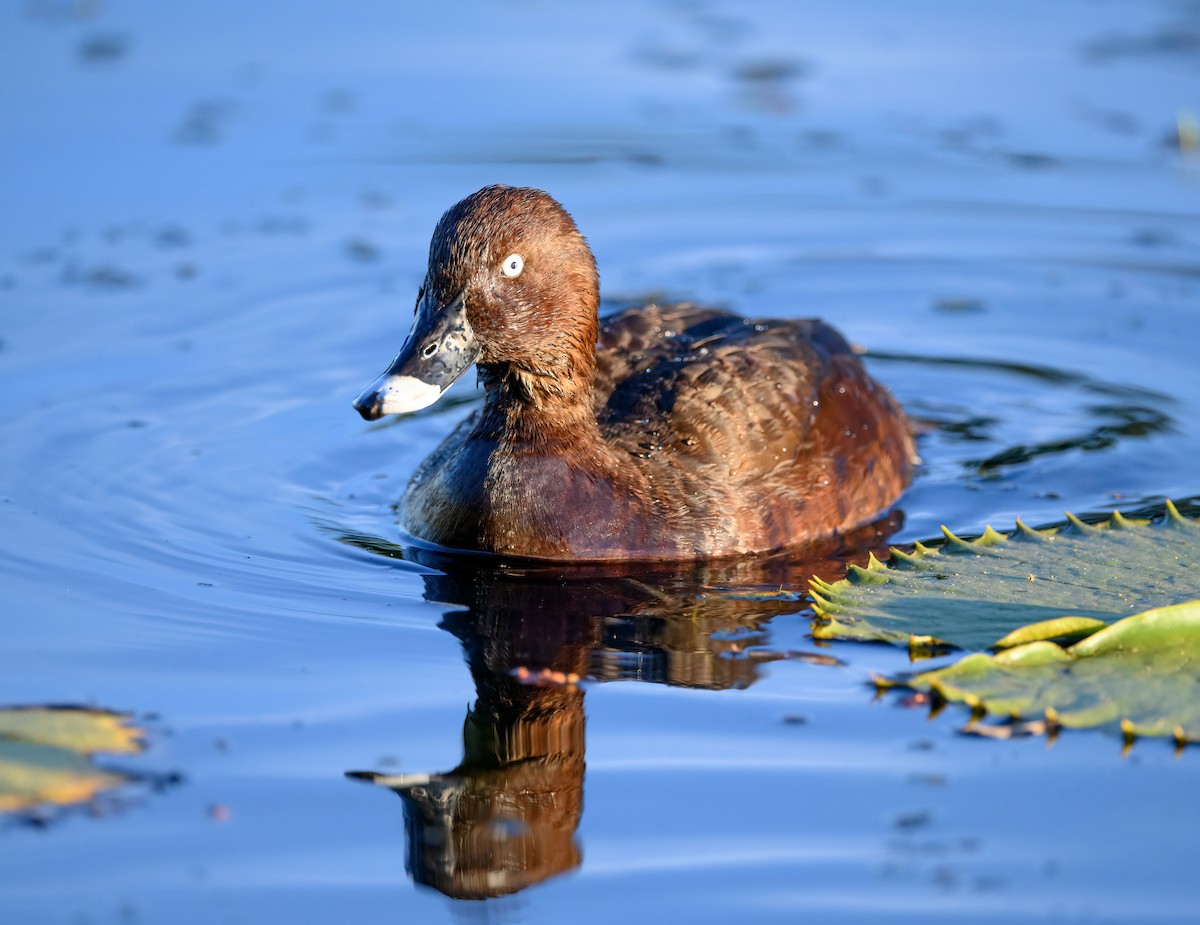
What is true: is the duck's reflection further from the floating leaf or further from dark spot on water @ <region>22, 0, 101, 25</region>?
dark spot on water @ <region>22, 0, 101, 25</region>

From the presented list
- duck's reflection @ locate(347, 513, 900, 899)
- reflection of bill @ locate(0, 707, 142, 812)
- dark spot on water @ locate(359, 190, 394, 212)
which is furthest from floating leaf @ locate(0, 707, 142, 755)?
dark spot on water @ locate(359, 190, 394, 212)

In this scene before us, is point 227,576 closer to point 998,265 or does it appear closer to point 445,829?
point 445,829

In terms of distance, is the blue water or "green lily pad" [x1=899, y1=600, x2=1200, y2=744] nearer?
the blue water

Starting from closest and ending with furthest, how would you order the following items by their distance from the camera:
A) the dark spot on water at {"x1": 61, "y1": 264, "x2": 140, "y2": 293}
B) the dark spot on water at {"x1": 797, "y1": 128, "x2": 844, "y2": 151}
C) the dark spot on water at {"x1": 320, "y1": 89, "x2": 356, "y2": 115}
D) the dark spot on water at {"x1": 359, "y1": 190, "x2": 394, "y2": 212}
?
the dark spot on water at {"x1": 61, "y1": 264, "x2": 140, "y2": 293} < the dark spot on water at {"x1": 359, "y1": 190, "x2": 394, "y2": 212} < the dark spot on water at {"x1": 797, "y1": 128, "x2": 844, "y2": 151} < the dark spot on water at {"x1": 320, "y1": 89, "x2": 356, "y2": 115}

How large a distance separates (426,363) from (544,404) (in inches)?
29.2

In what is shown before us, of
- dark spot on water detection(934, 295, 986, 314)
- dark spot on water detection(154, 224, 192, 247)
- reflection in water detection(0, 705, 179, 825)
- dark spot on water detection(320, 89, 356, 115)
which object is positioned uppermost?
dark spot on water detection(320, 89, 356, 115)

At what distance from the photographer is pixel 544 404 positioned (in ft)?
25.8

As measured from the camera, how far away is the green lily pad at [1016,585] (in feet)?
21.6

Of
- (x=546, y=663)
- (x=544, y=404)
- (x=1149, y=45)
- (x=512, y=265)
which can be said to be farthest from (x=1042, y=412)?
(x=1149, y=45)

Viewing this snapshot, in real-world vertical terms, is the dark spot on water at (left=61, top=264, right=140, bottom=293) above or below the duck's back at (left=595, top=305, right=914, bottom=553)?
above

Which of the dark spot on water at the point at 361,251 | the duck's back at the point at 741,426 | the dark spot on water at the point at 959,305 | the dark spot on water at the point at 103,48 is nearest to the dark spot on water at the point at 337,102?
the dark spot on water at the point at 103,48

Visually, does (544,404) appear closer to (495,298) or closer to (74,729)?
(495,298)

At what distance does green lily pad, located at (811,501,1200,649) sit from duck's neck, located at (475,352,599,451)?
4.47 feet

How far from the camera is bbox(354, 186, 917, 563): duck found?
7457 millimetres
